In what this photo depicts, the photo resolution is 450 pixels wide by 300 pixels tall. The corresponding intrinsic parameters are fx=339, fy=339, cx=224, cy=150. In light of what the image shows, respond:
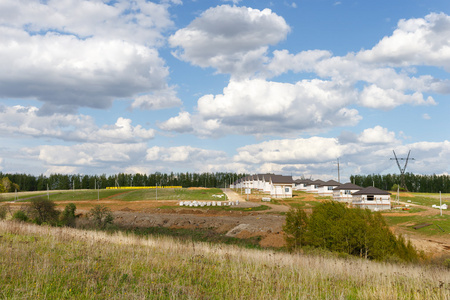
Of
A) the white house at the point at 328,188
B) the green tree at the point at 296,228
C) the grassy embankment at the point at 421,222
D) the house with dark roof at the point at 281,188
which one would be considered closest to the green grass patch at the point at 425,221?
the grassy embankment at the point at 421,222

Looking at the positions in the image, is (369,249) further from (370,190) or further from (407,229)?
(370,190)

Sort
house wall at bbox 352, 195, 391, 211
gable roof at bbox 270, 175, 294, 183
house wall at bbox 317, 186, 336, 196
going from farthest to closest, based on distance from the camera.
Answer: house wall at bbox 317, 186, 336, 196 → gable roof at bbox 270, 175, 294, 183 → house wall at bbox 352, 195, 391, 211

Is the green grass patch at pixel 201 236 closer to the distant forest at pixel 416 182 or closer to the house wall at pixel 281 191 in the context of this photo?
the house wall at pixel 281 191

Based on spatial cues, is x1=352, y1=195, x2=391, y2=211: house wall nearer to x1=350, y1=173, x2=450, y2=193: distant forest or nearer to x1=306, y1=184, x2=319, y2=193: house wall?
x1=306, y1=184, x2=319, y2=193: house wall

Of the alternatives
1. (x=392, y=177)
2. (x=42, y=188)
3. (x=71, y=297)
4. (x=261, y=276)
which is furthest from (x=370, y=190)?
(x=42, y=188)

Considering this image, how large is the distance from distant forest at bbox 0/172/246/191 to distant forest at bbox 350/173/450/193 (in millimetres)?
71407

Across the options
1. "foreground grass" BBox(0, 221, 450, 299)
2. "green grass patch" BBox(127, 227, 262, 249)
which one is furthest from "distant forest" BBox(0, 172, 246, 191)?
"foreground grass" BBox(0, 221, 450, 299)

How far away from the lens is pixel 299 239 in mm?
24812

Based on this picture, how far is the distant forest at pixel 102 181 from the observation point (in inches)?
6826

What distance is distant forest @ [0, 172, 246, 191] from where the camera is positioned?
6826 inches

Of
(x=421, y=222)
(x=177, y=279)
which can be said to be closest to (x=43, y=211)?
(x=177, y=279)

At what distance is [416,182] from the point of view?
557 ft

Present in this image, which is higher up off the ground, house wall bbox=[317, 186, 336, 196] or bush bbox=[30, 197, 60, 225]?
bush bbox=[30, 197, 60, 225]

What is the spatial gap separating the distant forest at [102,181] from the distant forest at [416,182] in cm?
7141
